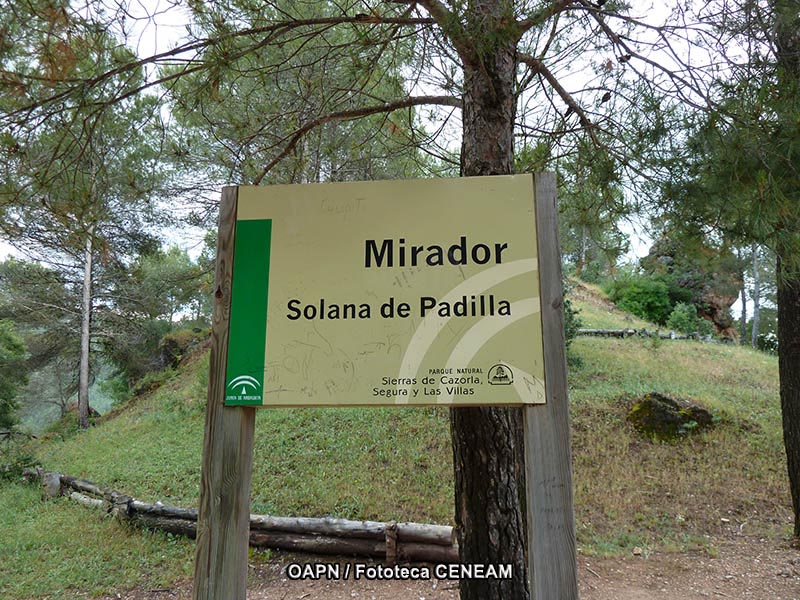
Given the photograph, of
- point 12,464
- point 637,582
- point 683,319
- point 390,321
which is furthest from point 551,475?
point 683,319

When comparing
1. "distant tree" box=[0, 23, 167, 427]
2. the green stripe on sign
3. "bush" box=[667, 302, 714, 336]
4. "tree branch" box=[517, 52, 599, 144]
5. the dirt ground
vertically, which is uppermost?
"bush" box=[667, 302, 714, 336]

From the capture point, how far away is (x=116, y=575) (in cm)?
399

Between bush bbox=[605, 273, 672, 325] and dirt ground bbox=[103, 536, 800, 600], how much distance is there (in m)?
13.0

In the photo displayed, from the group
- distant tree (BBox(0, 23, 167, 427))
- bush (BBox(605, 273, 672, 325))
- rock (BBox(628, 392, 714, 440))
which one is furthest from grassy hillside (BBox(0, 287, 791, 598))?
bush (BBox(605, 273, 672, 325))

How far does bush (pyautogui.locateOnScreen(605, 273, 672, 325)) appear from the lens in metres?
16.4

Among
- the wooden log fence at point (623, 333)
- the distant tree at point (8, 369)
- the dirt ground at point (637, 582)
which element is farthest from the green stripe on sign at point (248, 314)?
the wooden log fence at point (623, 333)

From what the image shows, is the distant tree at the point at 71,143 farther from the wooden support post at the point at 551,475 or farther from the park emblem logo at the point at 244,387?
the wooden support post at the point at 551,475

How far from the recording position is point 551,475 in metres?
1.34

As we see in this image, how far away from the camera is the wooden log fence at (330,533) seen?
12.9ft

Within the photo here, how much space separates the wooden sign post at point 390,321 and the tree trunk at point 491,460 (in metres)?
0.90

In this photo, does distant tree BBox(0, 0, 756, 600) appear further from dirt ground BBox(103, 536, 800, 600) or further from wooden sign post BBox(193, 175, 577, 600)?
dirt ground BBox(103, 536, 800, 600)

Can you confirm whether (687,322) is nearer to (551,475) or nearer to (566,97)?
(566,97)

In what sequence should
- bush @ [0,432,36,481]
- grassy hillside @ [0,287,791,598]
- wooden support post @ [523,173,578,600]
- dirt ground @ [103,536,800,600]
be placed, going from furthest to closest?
1. bush @ [0,432,36,481]
2. grassy hillside @ [0,287,791,598]
3. dirt ground @ [103,536,800,600]
4. wooden support post @ [523,173,578,600]

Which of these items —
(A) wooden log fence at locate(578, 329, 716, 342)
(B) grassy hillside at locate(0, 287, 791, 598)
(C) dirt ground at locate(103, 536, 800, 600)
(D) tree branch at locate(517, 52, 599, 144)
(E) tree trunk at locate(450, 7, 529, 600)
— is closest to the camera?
(E) tree trunk at locate(450, 7, 529, 600)
